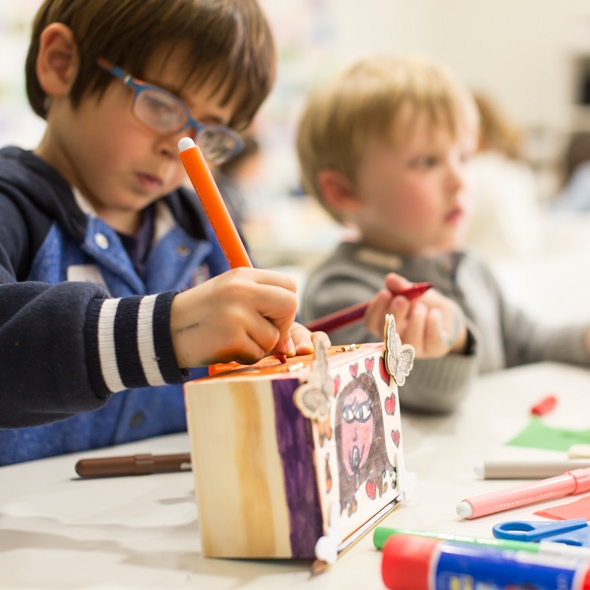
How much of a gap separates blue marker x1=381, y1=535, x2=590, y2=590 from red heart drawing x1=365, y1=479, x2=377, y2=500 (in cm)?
7

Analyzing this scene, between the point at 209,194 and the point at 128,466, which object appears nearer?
the point at 209,194

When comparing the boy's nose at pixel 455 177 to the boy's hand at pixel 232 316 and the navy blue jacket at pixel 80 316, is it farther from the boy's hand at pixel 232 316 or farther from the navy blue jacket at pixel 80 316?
the boy's hand at pixel 232 316

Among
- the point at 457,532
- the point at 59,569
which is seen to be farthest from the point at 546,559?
the point at 59,569

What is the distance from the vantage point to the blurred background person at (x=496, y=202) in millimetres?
1946

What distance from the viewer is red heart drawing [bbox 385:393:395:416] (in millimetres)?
425

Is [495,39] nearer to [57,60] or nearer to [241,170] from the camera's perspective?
[241,170]

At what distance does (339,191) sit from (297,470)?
0.67m

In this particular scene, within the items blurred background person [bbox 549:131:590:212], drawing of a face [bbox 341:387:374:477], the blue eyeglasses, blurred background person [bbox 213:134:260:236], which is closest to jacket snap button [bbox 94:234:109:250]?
the blue eyeglasses

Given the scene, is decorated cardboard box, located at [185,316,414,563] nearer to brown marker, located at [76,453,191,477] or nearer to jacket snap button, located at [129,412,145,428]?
brown marker, located at [76,453,191,477]

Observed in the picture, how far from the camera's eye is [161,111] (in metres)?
0.61

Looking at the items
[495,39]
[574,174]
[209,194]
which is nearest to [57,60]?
[209,194]

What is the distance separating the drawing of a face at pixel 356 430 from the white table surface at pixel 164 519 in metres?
0.04

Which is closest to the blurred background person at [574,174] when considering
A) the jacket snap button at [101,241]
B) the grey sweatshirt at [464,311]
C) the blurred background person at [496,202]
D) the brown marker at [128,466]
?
the blurred background person at [496,202]

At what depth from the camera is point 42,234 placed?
605 millimetres
